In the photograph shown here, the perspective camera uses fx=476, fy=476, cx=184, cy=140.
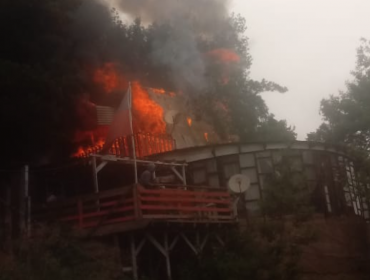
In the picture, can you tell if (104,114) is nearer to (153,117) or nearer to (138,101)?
(138,101)

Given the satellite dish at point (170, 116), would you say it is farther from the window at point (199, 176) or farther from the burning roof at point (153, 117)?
the window at point (199, 176)

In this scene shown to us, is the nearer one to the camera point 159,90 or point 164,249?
point 164,249

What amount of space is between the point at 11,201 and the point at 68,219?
4.07 m

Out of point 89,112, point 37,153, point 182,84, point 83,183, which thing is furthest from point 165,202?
point 182,84

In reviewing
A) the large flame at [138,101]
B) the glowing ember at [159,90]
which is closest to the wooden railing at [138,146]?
the large flame at [138,101]

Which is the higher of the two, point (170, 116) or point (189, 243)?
point (170, 116)

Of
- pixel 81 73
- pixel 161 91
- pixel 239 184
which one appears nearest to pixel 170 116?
pixel 161 91

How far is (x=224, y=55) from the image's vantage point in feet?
131

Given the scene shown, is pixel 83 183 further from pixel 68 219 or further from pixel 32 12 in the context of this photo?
pixel 32 12

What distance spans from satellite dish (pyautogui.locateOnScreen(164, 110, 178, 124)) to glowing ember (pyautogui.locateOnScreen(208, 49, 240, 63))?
6434mm

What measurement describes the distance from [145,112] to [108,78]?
11.4 ft

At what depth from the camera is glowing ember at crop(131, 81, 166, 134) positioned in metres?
31.8

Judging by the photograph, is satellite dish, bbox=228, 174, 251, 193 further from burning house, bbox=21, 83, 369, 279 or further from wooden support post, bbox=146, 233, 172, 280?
wooden support post, bbox=146, 233, 172, 280

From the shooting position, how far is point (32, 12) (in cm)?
2300
